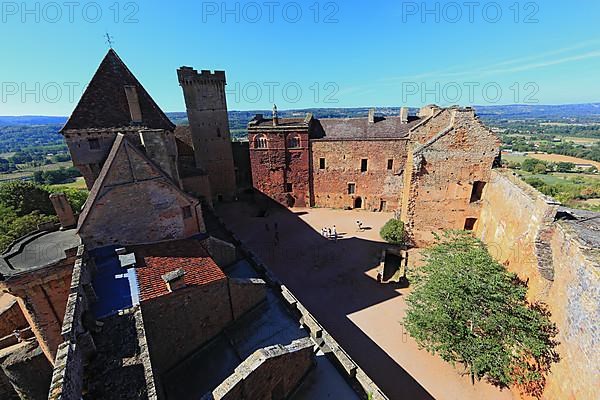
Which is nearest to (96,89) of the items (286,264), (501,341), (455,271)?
(286,264)

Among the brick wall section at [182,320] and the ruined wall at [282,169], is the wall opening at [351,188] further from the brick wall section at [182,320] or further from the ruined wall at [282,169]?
the brick wall section at [182,320]

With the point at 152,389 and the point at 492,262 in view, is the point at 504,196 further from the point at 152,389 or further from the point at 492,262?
the point at 152,389

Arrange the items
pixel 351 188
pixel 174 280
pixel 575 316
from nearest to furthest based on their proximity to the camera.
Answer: pixel 575 316 < pixel 174 280 < pixel 351 188

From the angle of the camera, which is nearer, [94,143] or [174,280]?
[174,280]

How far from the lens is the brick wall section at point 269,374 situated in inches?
295

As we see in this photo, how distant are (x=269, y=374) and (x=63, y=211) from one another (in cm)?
1408

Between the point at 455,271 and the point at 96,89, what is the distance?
848 inches

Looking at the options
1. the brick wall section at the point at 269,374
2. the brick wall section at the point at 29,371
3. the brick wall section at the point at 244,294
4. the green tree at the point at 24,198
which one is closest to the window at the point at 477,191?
the brick wall section at the point at 269,374

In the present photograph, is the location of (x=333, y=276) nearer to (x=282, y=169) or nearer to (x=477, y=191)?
(x=477, y=191)

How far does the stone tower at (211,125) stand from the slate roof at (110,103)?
1380 cm

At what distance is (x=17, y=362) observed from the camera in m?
11.0

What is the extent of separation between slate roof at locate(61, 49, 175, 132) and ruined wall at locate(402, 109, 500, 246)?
17.8 m

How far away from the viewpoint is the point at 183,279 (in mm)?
10617

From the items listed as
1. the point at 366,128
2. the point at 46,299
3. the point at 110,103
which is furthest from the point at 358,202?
the point at 46,299
